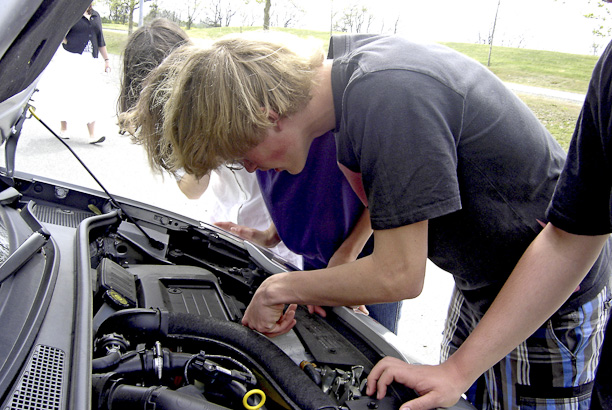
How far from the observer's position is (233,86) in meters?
1.12

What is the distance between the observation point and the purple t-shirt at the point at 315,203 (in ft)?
5.32

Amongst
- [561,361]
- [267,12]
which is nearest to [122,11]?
[267,12]

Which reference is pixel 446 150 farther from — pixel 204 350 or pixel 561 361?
pixel 204 350

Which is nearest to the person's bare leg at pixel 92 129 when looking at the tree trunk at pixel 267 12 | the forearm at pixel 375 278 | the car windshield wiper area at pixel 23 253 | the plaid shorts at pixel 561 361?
the car windshield wiper area at pixel 23 253

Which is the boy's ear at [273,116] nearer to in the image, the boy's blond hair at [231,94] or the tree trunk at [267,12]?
the boy's blond hair at [231,94]

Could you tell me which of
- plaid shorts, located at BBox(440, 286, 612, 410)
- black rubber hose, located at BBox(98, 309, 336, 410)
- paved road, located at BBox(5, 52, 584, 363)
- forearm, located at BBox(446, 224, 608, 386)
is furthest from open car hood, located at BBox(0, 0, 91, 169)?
paved road, located at BBox(5, 52, 584, 363)

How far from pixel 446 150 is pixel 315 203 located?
2.53ft

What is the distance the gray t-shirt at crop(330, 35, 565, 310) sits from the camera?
1.01m

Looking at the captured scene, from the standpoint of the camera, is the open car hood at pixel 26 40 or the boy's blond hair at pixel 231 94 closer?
the open car hood at pixel 26 40

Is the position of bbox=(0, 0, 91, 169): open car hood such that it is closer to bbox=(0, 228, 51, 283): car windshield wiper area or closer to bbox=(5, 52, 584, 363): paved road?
bbox=(0, 228, 51, 283): car windshield wiper area

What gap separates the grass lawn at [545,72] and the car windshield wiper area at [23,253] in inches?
263

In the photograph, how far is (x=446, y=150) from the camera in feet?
3.31

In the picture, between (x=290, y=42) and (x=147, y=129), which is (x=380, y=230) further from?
(x=147, y=129)

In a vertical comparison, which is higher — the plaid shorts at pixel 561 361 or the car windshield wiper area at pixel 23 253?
the car windshield wiper area at pixel 23 253
